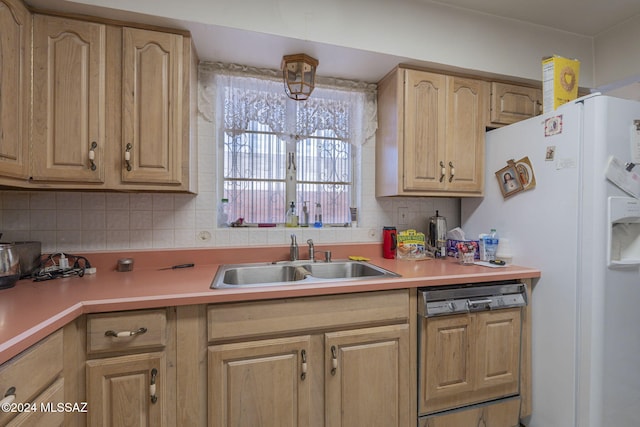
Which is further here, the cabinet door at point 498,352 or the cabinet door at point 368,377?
the cabinet door at point 498,352

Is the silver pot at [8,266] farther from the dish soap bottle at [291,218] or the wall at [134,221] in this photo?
the dish soap bottle at [291,218]

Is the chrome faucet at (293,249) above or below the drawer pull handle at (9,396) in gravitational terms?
above

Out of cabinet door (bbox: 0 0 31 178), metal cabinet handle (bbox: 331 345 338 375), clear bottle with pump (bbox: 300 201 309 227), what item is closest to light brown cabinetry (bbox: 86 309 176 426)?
metal cabinet handle (bbox: 331 345 338 375)

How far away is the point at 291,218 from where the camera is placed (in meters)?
1.95

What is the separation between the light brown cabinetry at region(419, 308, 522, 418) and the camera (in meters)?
1.36

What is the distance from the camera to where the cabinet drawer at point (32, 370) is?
0.70 meters

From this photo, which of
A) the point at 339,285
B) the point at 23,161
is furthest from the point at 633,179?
the point at 23,161

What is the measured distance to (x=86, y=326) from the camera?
1.01m

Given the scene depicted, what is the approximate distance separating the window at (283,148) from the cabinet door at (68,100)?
64 centimetres

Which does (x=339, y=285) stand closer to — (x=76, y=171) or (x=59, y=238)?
(x=76, y=171)

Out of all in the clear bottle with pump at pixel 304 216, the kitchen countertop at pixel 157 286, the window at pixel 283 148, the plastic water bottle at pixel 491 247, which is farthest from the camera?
the clear bottle with pump at pixel 304 216

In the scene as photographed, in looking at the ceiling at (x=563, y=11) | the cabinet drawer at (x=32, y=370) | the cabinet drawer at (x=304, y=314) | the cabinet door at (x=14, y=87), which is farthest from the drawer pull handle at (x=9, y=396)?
the ceiling at (x=563, y=11)

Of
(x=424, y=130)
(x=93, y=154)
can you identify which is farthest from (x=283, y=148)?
(x=93, y=154)

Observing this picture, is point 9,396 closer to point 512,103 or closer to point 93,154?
point 93,154
